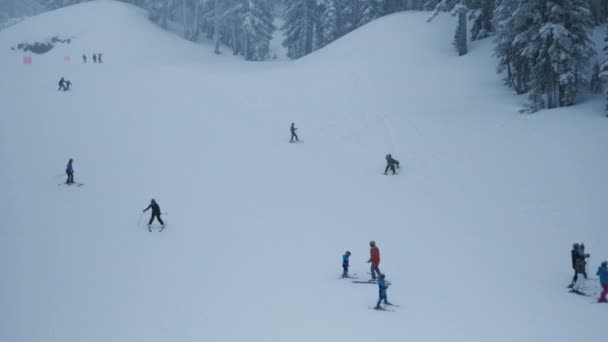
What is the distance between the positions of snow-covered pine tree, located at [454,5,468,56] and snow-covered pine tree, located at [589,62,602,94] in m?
14.2

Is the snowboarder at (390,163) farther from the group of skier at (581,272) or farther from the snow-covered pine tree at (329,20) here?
the snow-covered pine tree at (329,20)

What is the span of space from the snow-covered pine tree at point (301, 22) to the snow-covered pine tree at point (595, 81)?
3722cm

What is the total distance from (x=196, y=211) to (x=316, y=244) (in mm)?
5845

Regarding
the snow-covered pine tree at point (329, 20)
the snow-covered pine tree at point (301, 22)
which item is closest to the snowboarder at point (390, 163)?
the snow-covered pine tree at point (329, 20)

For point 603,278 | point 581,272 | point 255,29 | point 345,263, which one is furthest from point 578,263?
point 255,29

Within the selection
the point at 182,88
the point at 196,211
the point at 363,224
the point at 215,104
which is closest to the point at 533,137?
the point at 363,224

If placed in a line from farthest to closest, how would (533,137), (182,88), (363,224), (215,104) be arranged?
(182,88)
(215,104)
(533,137)
(363,224)

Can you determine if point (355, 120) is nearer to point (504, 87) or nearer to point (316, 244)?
point (504, 87)

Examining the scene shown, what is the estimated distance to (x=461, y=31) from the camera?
127 ft

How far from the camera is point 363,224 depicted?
18500 mm

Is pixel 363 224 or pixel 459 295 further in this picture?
pixel 363 224

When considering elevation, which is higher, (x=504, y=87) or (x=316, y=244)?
(x=504, y=87)

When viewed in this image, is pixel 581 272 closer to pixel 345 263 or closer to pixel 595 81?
pixel 345 263

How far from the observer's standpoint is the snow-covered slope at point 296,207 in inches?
477
